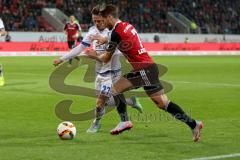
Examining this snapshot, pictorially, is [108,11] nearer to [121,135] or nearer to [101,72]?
[101,72]

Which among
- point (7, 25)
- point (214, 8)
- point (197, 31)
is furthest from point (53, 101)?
point (214, 8)

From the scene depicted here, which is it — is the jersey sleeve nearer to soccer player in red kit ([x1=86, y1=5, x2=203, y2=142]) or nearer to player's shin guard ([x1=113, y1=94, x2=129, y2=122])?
soccer player in red kit ([x1=86, y1=5, x2=203, y2=142])

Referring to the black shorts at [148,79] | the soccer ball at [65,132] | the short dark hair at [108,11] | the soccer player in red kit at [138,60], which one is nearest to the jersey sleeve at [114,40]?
the soccer player in red kit at [138,60]

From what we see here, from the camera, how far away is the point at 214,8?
58.2 metres

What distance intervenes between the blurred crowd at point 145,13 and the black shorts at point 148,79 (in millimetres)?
34556

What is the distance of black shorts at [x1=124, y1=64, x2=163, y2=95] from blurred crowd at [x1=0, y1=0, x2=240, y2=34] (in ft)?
113

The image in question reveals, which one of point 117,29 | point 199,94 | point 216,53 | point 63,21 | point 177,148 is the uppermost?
point 117,29

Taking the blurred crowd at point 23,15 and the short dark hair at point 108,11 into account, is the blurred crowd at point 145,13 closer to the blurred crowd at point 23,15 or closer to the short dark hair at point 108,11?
the blurred crowd at point 23,15

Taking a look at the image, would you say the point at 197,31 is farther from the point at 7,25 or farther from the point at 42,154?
the point at 42,154

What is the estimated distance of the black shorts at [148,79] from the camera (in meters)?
8.43

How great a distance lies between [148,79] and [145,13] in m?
44.2

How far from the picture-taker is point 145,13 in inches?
2056

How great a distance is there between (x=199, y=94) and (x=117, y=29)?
26.0ft

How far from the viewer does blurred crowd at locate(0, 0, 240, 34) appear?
4438 centimetres
